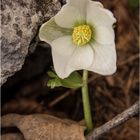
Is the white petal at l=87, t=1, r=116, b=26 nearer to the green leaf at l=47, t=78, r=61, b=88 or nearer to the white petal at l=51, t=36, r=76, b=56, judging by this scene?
the white petal at l=51, t=36, r=76, b=56

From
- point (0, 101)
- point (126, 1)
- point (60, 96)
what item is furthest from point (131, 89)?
point (0, 101)

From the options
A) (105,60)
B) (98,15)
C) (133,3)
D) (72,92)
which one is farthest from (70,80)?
(133,3)

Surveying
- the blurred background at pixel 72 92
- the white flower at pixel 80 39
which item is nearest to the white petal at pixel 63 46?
the white flower at pixel 80 39

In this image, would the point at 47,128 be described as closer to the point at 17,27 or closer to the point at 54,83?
the point at 54,83

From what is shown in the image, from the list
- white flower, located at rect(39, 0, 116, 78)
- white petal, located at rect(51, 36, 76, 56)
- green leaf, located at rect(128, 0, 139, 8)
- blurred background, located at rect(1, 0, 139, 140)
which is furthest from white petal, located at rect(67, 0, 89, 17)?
green leaf, located at rect(128, 0, 139, 8)

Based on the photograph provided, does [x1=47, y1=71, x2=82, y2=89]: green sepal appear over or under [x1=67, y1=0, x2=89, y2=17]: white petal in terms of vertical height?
under
